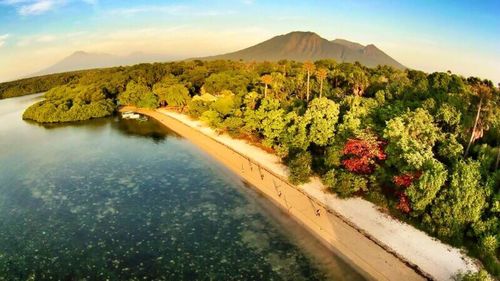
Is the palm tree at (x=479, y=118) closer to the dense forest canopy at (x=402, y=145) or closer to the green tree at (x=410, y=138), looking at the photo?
the dense forest canopy at (x=402, y=145)

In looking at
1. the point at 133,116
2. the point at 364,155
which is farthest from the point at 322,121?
the point at 133,116

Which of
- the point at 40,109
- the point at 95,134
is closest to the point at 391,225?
the point at 95,134

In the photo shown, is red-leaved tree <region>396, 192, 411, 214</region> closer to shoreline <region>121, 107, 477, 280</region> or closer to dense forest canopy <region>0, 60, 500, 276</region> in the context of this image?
dense forest canopy <region>0, 60, 500, 276</region>

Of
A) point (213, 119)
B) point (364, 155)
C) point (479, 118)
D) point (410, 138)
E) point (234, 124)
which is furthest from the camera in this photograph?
point (213, 119)

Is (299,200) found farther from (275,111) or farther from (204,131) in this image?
(204,131)

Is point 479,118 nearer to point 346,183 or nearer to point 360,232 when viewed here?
point 346,183

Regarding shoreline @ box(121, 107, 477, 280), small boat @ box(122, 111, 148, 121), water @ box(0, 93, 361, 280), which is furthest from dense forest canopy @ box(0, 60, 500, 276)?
small boat @ box(122, 111, 148, 121)
